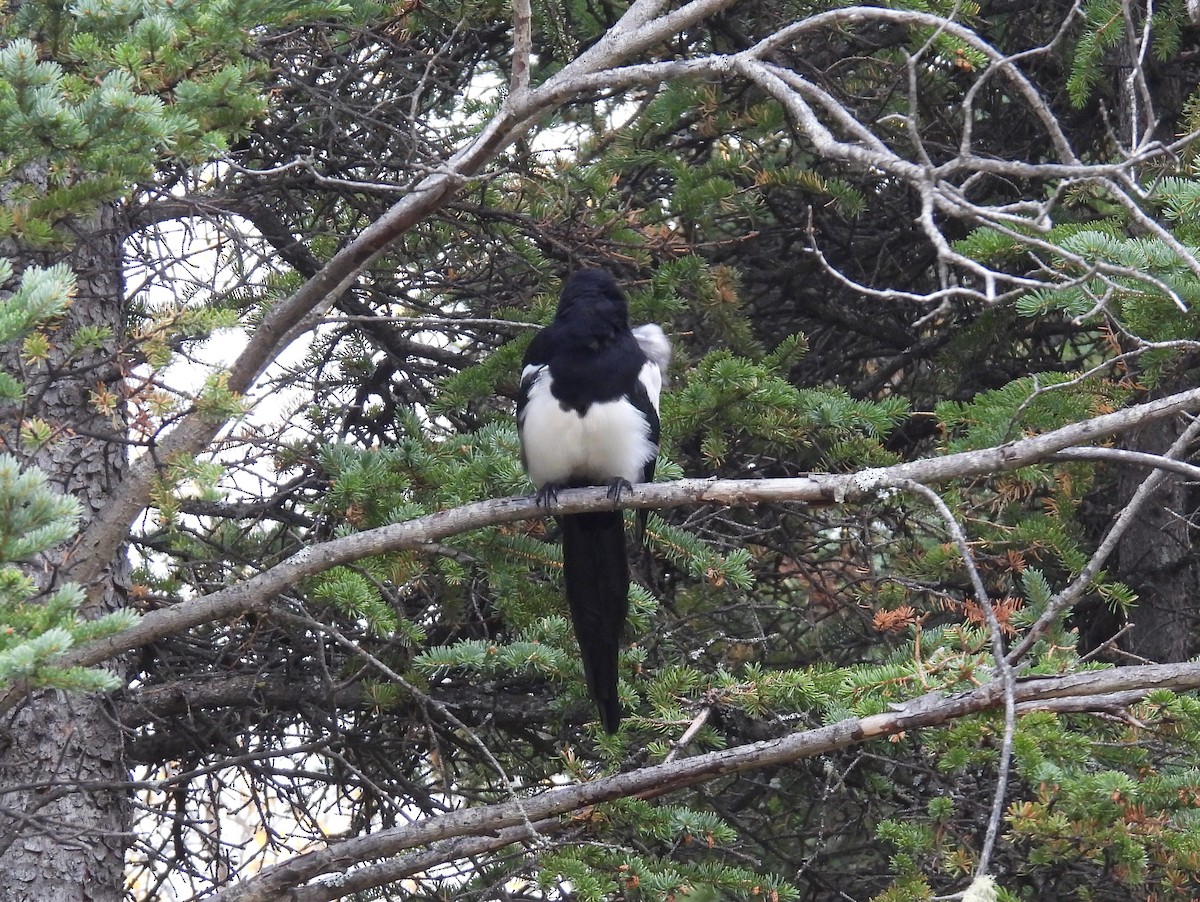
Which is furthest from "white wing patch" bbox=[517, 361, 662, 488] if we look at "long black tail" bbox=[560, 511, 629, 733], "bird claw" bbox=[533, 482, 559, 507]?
"bird claw" bbox=[533, 482, 559, 507]

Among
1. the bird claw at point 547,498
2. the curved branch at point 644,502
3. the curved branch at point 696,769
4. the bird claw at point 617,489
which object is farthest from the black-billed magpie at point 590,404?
the curved branch at point 696,769

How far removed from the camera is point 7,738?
4.82m

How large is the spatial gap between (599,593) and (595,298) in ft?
4.08

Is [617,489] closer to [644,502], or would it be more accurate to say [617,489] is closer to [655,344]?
[644,502]

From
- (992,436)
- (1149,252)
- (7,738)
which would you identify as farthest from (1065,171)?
(7,738)

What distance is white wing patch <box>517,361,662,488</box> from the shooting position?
5.44 meters

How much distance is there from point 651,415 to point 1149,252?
6.83 feet

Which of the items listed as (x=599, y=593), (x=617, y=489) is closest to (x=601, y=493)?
(x=617, y=489)

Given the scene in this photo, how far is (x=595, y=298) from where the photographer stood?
217 inches

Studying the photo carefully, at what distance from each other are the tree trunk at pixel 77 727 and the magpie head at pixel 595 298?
1794 millimetres

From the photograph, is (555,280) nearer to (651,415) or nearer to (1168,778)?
(651,415)

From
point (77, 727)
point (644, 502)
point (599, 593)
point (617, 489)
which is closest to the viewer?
point (644, 502)

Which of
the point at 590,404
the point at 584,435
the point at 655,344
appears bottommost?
the point at 584,435

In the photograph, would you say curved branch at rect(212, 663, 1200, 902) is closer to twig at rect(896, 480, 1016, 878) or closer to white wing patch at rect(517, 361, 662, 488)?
twig at rect(896, 480, 1016, 878)
